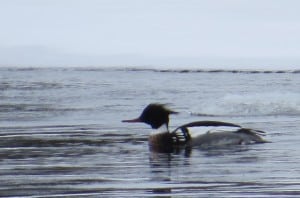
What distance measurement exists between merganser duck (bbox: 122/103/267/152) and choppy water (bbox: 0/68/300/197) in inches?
11.5

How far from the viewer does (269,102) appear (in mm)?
23250

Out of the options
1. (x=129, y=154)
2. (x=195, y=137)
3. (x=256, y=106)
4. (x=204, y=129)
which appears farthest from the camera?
(x=256, y=106)

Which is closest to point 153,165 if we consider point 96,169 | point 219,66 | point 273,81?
point 96,169

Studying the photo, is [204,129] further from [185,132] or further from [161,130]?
[161,130]

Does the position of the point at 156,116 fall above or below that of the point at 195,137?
above

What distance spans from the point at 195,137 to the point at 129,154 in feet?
6.27

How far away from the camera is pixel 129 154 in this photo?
1409cm

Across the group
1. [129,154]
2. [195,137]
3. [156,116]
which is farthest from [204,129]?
[129,154]

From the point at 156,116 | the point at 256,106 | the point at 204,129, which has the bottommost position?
the point at 256,106

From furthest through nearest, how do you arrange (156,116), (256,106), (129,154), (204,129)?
(256,106) → (156,116) → (204,129) → (129,154)

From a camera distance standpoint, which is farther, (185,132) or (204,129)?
(204,129)

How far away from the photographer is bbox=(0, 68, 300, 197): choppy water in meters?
9.98

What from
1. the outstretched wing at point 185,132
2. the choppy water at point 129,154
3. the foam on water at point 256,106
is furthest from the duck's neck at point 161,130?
the foam on water at point 256,106

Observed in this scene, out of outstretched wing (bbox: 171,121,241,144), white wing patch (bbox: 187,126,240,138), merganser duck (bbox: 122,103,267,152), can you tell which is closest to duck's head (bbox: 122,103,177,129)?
merganser duck (bbox: 122,103,267,152)
